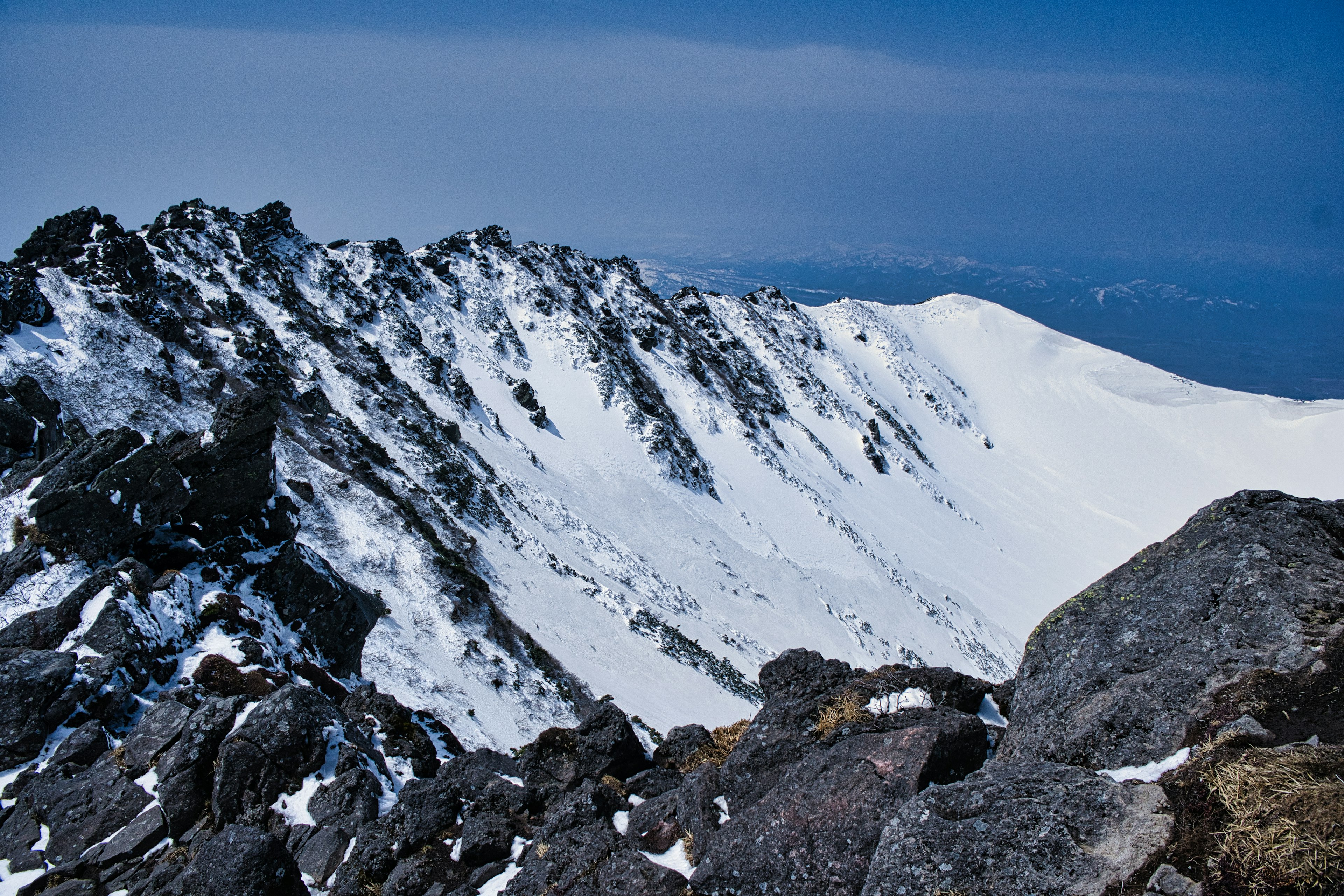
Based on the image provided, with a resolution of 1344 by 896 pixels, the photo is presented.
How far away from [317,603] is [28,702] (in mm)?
6587

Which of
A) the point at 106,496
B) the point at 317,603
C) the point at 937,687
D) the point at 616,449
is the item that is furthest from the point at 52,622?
the point at 616,449

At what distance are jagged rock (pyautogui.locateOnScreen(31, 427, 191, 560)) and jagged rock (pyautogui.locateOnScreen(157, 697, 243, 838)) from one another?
21.3ft

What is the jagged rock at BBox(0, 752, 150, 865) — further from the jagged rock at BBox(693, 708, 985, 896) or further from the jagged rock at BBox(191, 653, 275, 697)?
the jagged rock at BBox(693, 708, 985, 896)

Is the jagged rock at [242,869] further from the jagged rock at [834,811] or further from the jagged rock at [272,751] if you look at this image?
the jagged rock at [834,811]

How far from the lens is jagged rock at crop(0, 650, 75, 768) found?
10.9 metres

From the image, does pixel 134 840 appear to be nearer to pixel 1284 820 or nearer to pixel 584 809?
pixel 584 809

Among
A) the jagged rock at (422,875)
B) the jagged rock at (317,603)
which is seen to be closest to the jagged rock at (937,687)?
the jagged rock at (422,875)

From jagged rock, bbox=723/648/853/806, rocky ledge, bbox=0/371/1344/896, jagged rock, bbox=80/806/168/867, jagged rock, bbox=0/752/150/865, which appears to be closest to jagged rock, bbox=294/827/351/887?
rocky ledge, bbox=0/371/1344/896

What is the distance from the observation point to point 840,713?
8.70 meters

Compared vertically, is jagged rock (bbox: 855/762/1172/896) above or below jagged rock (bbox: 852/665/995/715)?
above

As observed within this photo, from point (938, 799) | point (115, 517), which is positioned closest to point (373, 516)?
point (115, 517)

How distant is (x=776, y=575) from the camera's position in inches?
1927

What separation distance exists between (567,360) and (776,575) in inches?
1194

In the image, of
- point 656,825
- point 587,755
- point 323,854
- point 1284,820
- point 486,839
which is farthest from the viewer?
point 587,755
